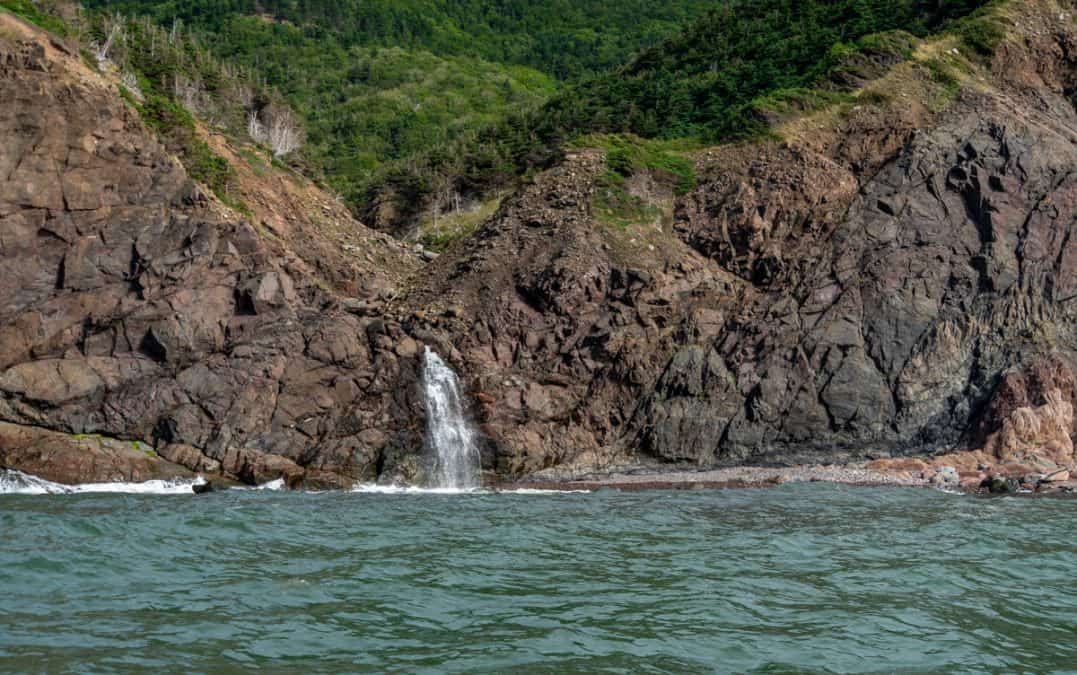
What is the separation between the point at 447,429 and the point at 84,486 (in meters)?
12.2

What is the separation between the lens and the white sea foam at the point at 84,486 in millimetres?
30781

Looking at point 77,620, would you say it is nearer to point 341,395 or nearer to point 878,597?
point 878,597

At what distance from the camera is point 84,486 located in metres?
32.2

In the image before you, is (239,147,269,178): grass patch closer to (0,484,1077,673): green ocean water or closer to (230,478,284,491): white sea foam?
(230,478,284,491): white sea foam

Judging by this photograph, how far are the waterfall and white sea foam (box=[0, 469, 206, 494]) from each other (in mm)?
8230

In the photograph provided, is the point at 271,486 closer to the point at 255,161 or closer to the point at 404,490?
the point at 404,490

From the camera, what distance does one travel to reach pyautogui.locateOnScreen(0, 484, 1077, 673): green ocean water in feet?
40.9

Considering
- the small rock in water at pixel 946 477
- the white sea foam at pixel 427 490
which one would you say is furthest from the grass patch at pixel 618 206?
the small rock in water at pixel 946 477

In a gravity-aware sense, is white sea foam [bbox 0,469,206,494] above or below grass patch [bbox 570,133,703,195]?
below

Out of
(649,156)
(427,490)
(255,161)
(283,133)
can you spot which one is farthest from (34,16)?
(649,156)

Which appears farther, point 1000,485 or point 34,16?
point 34,16

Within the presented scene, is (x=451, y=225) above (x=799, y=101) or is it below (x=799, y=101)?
below

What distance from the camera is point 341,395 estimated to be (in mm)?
37750

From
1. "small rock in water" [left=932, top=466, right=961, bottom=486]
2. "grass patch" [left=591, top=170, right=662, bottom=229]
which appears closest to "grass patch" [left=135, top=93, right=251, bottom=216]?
"grass patch" [left=591, top=170, right=662, bottom=229]
